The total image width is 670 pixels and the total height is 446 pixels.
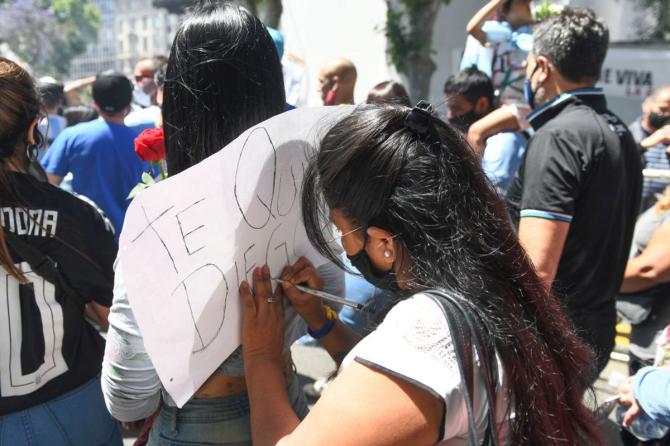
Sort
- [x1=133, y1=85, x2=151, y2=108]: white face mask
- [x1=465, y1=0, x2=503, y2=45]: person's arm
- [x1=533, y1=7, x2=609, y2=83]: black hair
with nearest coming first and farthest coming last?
[x1=533, y1=7, x2=609, y2=83]: black hair < [x1=465, y1=0, x2=503, y2=45]: person's arm < [x1=133, y1=85, x2=151, y2=108]: white face mask

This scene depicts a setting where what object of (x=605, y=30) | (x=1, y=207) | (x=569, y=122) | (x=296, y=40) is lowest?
(x=296, y=40)

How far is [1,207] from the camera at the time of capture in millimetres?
1595

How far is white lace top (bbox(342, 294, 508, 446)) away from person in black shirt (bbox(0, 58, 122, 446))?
93 centimetres

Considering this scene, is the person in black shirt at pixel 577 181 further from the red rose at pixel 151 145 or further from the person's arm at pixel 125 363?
the person's arm at pixel 125 363

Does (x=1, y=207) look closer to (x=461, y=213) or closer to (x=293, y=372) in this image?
(x=293, y=372)

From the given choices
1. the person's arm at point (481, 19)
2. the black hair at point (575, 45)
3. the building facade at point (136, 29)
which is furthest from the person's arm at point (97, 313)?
the building facade at point (136, 29)

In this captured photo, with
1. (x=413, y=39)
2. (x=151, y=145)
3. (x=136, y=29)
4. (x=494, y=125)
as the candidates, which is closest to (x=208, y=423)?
(x=151, y=145)

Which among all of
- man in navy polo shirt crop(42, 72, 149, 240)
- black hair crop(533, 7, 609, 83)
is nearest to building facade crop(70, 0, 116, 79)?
man in navy polo shirt crop(42, 72, 149, 240)

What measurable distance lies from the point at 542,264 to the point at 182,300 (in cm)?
128

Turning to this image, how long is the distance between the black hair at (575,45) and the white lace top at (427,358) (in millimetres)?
1554

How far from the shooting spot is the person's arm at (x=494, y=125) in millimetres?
3592

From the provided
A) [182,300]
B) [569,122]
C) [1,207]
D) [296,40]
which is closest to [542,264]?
[569,122]

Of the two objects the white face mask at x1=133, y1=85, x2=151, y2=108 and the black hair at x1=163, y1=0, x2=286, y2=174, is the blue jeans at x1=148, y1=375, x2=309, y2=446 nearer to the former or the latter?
the black hair at x1=163, y1=0, x2=286, y2=174

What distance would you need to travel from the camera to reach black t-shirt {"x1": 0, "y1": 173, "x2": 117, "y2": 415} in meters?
1.59
